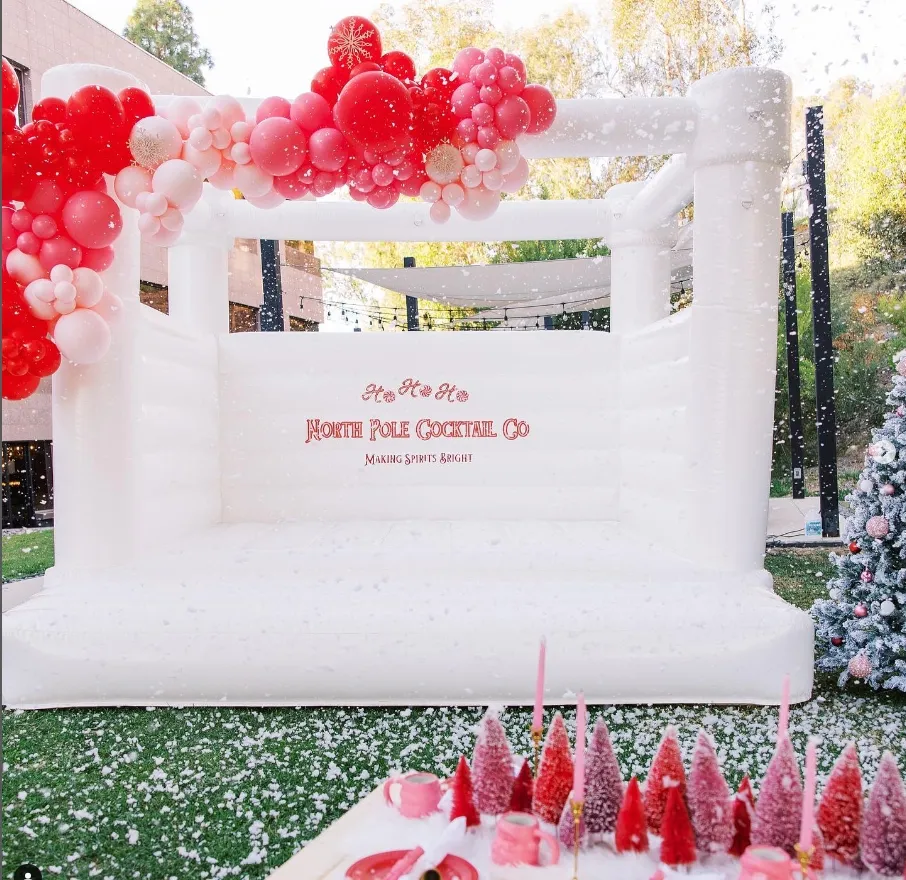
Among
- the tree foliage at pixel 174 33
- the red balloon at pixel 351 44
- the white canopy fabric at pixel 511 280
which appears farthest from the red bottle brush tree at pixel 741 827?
the white canopy fabric at pixel 511 280

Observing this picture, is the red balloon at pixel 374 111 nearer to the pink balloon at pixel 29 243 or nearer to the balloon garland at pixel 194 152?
the balloon garland at pixel 194 152

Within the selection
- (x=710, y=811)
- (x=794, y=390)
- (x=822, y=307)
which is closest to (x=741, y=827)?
(x=710, y=811)

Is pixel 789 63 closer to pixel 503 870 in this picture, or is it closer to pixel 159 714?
pixel 503 870

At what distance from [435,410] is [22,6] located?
14.9ft

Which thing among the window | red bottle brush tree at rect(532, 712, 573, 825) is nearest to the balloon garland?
red bottle brush tree at rect(532, 712, 573, 825)

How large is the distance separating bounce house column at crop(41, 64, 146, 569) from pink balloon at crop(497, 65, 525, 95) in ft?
3.86

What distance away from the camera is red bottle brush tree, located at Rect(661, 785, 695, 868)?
3.55 feet

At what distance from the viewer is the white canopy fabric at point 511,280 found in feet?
19.5

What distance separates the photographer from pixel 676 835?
1087mm

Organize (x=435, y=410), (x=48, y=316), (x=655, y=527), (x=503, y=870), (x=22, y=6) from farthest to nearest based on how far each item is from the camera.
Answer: (x=22, y=6)
(x=435, y=410)
(x=655, y=527)
(x=48, y=316)
(x=503, y=870)

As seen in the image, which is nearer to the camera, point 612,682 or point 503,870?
point 503,870

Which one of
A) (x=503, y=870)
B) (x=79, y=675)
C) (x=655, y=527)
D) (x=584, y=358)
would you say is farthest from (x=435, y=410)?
(x=503, y=870)

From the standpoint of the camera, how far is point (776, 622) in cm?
230

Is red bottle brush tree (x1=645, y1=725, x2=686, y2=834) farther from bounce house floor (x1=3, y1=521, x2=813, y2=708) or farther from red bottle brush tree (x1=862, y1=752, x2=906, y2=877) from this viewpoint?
bounce house floor (x1=3, y1=521, x2=813, y2=708)
